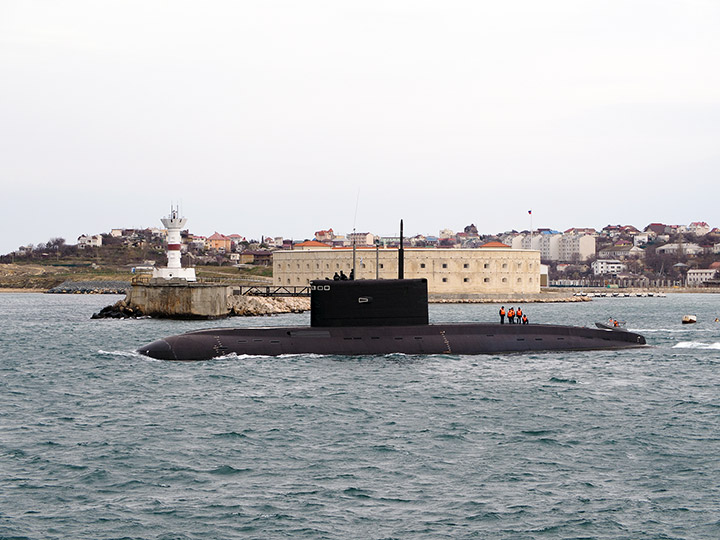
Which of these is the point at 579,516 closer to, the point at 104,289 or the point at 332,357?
the point at 332,357

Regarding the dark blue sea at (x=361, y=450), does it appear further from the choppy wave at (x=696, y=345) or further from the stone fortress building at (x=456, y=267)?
the stone fortress building at (x=456, y=267)

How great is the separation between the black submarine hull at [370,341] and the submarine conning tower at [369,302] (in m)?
0.35

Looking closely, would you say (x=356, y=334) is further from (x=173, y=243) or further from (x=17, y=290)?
(x=17, y=290)

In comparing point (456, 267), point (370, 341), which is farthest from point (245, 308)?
point (370, 341)

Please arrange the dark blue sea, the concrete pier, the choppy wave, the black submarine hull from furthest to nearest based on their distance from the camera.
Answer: the concrete pier
the choppy wave
the black submarine hull
the dark blue sea

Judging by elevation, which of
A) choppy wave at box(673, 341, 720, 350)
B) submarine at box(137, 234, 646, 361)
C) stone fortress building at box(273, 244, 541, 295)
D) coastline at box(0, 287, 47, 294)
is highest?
stone fortress building at box(273, 244, 541, 295)

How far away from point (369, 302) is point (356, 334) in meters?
1.48

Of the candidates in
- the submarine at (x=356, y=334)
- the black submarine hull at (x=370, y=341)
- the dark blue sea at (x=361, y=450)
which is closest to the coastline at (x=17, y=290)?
the black submarine hull at (x=370, y=341)

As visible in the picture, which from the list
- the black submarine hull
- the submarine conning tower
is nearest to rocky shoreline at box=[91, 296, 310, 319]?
the black submarine hull

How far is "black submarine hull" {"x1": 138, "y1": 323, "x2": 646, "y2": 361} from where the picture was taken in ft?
115

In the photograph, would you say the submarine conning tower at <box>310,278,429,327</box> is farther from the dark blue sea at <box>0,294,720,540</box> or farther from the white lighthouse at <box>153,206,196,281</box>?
the white lighthouse at <box>153,206,196,281</box>

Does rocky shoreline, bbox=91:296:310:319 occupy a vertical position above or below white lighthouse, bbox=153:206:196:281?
below

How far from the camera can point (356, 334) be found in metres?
35.2

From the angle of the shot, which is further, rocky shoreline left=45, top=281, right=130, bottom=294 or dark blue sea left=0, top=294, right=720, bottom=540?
rocky shoreline left=45, top=281, right=130, bottom=294
